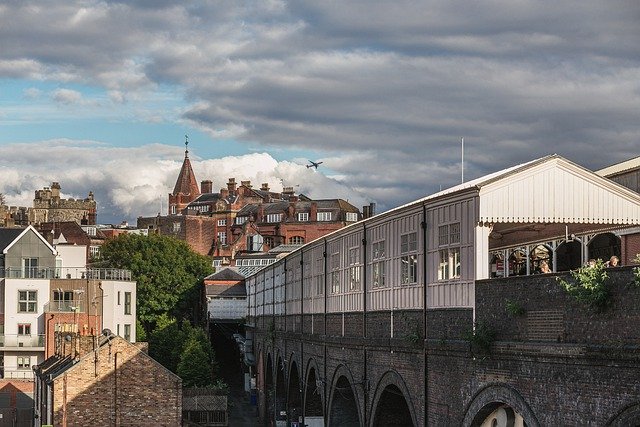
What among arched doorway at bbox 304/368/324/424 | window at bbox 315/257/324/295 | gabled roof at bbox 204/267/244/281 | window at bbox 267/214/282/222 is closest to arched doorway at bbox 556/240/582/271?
window at bbox 315/257/324/295

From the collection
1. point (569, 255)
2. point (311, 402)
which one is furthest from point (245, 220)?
point (569, 255)

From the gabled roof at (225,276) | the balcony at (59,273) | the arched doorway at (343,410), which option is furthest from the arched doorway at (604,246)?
the gabled roof at (225,276)

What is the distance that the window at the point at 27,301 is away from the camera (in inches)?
3135

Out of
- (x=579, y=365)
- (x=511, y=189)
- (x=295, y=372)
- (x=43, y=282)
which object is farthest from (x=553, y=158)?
(x=43, y=282)

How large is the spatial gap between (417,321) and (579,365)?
9.94 m

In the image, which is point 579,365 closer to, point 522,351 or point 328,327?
point 522,351

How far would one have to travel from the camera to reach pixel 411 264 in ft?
97.0

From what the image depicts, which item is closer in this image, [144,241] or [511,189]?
[511,189]

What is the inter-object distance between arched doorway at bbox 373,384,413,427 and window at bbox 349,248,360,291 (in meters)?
4.22

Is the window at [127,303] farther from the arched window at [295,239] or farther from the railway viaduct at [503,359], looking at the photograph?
the arched window at [295,239]

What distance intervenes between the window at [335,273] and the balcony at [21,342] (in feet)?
134

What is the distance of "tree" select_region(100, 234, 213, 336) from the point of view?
101938 mm

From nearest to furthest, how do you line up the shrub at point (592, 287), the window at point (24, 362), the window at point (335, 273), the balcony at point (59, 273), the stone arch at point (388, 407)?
the shrub at point (592, 287)
the stone arch at point (388, 407)
the window at point (335, 273)
the window at point (24, 362)
the balcony at point (59, 273)

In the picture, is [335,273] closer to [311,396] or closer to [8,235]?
[311,396]
